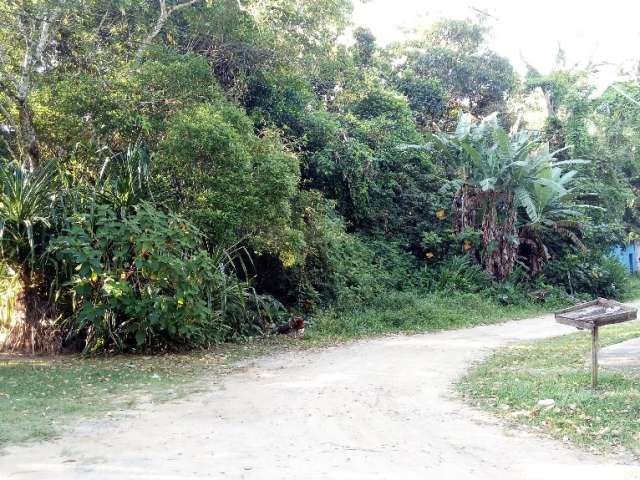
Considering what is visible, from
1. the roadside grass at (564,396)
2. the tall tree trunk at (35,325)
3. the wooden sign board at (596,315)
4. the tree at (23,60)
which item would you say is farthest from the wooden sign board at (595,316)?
the tree at (23,60)

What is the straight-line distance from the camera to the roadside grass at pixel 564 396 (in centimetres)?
559

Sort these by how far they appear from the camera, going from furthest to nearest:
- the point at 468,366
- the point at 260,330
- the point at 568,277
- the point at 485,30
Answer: the point at 485,30, the point at 568,277, the point at 260,330, the point at 468,366

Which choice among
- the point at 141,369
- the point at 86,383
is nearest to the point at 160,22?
the point at 141,369

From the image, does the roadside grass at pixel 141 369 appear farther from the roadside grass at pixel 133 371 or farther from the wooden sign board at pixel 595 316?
the wooden sign board at pixel 595 316

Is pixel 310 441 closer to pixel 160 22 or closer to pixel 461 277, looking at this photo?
pixel 160 22

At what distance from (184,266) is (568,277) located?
13.9 m

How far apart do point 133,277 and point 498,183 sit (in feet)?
36.8

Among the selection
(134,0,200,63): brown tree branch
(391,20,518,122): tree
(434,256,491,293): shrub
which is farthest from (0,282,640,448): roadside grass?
(391,20,518,122): tree

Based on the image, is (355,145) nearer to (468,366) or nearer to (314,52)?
(314,52)

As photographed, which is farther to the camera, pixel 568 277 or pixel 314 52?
pixel 568 277

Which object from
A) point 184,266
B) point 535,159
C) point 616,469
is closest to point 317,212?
point 184,266

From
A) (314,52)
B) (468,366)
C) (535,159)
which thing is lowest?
(468,366)

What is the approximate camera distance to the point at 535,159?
17469 mm

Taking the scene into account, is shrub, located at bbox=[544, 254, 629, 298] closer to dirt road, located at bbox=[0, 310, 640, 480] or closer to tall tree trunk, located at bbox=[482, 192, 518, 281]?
tall tree trunk, located at bbox=[482, 192, 518, 281]
